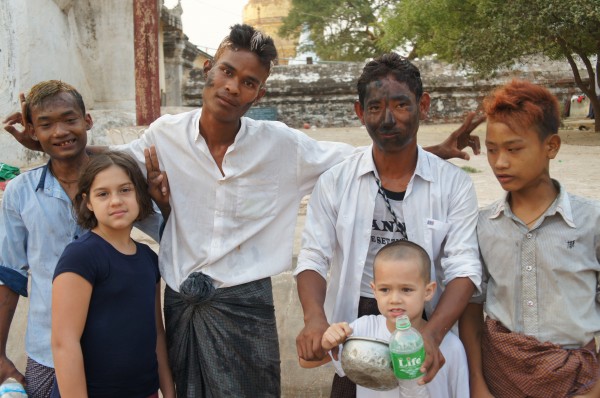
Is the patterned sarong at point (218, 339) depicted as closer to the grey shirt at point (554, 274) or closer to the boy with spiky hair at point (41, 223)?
the boy with spiky hair at point (41, 223)

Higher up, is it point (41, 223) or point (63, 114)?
point (63, 114)

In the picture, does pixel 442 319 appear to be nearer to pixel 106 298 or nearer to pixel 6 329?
pixel 106 298

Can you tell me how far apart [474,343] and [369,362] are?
1.75 feet

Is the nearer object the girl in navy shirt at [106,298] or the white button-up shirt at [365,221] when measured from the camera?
the girl in navy shirt at [106,298]

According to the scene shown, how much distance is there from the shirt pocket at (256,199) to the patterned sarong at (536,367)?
0.90 metres

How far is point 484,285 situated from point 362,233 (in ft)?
1.45

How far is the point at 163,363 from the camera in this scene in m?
2.19

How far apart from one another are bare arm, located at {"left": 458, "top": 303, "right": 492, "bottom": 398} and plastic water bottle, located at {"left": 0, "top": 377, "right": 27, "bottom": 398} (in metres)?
1.47

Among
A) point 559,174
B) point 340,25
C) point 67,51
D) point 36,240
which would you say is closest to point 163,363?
point 36,240

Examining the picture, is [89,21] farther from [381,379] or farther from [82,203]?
[381,379]

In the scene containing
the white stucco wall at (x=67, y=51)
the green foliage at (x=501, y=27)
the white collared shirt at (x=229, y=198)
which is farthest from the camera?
the green foliage at (x=501, y=27)

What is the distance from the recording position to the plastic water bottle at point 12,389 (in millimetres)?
1941

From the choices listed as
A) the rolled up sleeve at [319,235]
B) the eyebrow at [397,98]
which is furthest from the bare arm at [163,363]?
the eyebrow at [397,98]

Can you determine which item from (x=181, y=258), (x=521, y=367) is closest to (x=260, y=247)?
(x=181, y=258)
